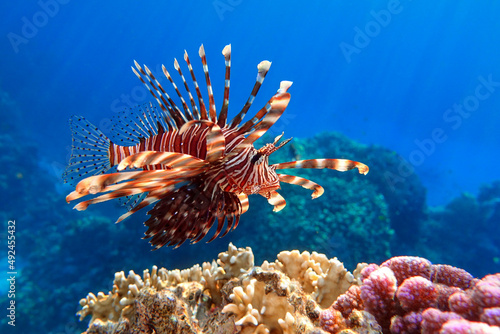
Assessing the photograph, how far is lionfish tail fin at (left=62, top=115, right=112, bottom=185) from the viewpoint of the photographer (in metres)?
3.12

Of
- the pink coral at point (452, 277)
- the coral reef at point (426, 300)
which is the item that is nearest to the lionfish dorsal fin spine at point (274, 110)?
the coral reef at point (426, 300)

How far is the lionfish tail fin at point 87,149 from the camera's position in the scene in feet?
10.3

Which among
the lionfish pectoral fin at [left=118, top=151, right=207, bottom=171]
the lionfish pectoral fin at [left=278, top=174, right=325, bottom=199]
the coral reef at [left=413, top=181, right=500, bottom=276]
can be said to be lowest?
the lionfish pectoral fin at [left=118, top=151, right=207, bottom=171]

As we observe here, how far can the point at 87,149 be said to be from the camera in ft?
10.5

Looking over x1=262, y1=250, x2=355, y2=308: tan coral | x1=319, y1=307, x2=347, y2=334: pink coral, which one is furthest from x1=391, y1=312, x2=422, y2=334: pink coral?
x1=262, y1=250, x2=355, y2=308: tan coral

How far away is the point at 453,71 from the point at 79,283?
300ft

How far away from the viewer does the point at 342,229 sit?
946 centimetres

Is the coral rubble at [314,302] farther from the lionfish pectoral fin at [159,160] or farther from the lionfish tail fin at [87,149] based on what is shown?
the lionfish tail fin at [87,149]

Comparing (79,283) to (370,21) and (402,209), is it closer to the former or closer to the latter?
(402,209)

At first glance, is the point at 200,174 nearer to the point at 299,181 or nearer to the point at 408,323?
the point at 299,181

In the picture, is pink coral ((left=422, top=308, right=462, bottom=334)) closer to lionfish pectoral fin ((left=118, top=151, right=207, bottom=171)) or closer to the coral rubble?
the coral rubble

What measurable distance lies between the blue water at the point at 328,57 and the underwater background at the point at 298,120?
0.38 meters

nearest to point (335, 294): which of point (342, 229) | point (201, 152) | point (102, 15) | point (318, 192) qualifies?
point (318, 192)

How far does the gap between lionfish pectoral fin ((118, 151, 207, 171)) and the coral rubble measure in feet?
3.21
